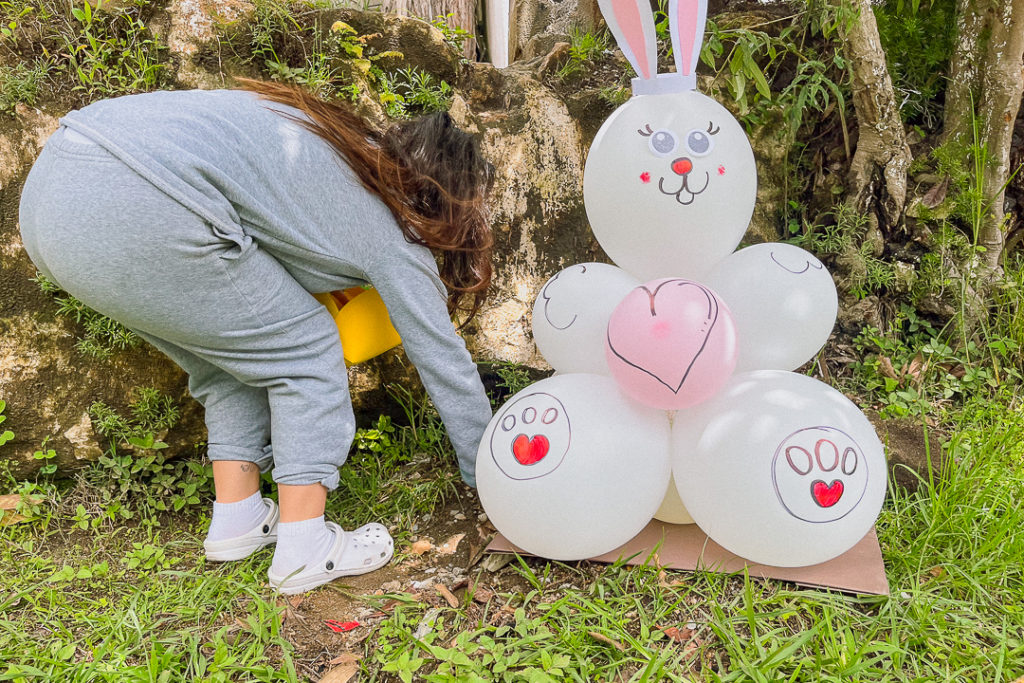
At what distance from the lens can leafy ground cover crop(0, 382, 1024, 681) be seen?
4.55 ft

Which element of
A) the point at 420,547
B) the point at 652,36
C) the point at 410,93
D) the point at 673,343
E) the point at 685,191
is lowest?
the point at 420,547

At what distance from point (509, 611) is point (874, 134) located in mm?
2064

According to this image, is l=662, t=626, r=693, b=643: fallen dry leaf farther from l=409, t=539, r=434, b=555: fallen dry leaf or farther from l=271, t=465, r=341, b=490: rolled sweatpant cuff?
l=271, t=465, r=341, b=490: rolled sweatpant cuff

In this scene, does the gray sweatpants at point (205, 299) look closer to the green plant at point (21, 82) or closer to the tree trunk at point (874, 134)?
the green plant at point (21, 82)

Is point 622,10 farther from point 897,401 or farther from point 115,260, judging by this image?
point 897,401

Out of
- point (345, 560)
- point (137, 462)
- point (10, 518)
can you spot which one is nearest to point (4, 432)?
point (10, 518)

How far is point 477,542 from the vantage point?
1861mm

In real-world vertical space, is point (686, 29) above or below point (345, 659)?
above

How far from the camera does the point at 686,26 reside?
1.55m

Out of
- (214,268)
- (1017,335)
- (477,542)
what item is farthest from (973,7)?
(214,268)

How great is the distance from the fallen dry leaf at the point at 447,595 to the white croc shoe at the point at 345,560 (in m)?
0.19

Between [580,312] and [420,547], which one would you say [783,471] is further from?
[420,547]

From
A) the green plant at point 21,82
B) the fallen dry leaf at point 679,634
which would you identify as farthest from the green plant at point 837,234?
the green plant at point 21,82

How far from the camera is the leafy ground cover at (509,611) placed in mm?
1386
